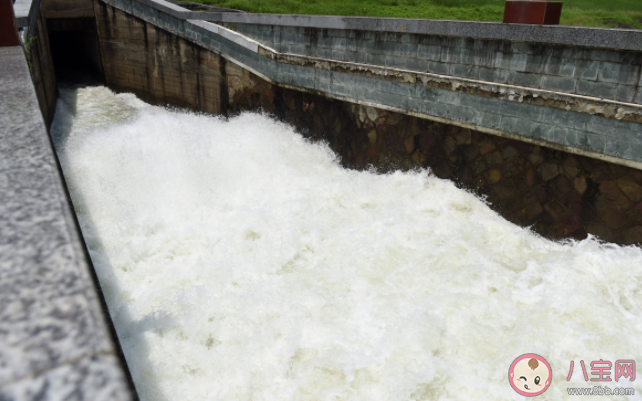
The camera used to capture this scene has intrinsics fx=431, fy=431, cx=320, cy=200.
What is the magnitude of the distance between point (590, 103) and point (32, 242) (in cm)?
521

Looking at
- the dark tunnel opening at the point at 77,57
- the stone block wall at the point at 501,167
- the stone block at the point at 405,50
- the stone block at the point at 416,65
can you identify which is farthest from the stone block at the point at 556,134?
the dark tunnel opening at the point at 77,57

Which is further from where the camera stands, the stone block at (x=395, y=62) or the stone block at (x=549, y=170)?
the stone block at (x=395, y=62)

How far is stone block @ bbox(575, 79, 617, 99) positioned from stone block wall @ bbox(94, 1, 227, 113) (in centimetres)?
726

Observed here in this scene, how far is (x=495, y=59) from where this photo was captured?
17.7ft

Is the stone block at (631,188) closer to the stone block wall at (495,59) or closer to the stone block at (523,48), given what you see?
the stone block wall at (495,59)

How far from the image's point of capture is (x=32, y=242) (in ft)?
3.96

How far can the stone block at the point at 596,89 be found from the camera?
4562 mm

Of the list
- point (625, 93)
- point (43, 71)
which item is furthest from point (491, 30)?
point (43, 71)

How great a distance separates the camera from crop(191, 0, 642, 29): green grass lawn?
38.4 feet

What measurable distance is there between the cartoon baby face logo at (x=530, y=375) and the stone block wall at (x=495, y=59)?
9.53ft

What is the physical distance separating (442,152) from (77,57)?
545 inches

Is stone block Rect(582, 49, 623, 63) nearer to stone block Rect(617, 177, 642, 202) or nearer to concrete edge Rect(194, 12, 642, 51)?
concrete edge Rect(194, 12, 642, 51)

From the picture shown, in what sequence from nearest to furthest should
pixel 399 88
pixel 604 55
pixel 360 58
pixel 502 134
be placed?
1. pixel 604 55
2. pixel 502 134
3. pixel 399 88
4. pixel 360 58

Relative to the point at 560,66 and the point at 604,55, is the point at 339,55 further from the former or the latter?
the point at 604,55
